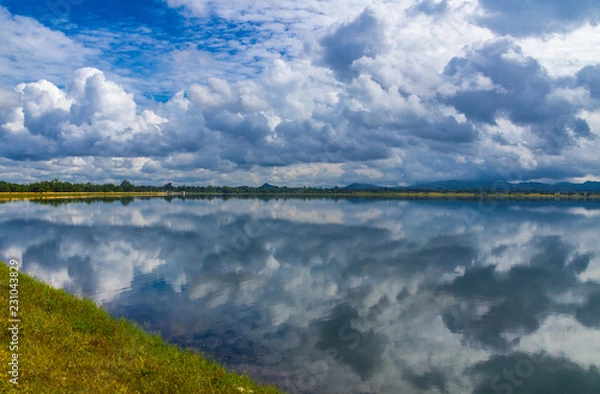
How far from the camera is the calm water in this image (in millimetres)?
14391

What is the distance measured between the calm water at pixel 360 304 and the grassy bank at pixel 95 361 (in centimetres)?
273

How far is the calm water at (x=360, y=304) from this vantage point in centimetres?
1439

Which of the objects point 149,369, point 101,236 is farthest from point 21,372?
point 101,236

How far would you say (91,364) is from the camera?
10211 mm

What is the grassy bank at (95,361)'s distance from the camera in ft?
29.9

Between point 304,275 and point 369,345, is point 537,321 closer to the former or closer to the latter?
point 369,345

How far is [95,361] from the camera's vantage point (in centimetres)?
1048

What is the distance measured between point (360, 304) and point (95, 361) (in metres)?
14.1

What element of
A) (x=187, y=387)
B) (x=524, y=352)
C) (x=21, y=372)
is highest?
(x=21, y=372)

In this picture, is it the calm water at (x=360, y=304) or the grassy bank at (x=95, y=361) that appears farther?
the calm water at (x=360, y=304)

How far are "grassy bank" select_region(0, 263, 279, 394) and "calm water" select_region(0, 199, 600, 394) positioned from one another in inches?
107

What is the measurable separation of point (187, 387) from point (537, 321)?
16981 mm

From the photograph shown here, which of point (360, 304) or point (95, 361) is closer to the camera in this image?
point (95, 361)

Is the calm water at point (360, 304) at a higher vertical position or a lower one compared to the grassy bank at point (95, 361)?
lower
